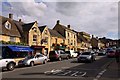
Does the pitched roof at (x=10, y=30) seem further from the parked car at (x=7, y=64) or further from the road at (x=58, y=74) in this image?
the road at (x=58, y=74)

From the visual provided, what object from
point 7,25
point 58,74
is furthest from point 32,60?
point 7,25

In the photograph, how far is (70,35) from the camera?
69.7m

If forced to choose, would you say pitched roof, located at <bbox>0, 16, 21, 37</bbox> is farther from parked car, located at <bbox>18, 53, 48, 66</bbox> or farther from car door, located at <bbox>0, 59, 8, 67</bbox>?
car door, located at <bbox>0, 59, 8, 67</bbox>

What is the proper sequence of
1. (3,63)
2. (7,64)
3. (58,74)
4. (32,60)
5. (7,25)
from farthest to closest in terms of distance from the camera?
(7,25)
(32,60)
(7,64)
(3,63)
(58,74)

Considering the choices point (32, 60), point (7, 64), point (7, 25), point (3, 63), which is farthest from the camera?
point (7, 25)

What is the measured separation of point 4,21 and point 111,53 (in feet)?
79.4

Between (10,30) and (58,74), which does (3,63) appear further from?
(10,30)

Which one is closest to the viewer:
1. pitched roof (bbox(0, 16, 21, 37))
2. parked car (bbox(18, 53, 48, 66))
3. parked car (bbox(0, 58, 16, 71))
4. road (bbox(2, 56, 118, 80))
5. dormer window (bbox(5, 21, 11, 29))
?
road (bbox(2, 56, 118, 80))

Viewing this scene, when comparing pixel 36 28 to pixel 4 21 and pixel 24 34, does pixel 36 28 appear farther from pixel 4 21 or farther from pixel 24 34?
pixel 4 21

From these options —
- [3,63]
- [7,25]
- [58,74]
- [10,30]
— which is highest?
[7,25]

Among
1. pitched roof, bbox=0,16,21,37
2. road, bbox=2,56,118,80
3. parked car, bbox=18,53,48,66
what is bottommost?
road, bbox=2,56,118,80

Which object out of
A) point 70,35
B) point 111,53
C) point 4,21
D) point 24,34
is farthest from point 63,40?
point 4,21

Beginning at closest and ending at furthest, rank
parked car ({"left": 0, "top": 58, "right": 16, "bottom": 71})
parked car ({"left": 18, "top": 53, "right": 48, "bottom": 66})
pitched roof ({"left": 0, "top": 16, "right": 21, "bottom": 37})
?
1. parked car ({"left": 0, "top": 58, "right": 16, "bottom": 71})
2. parked car ({"left": 18, "top": 53, "right": 48, "bottom": 66})
3. pitched roof ({"left": 0, "top": 16, "right": 21, "bottom": 37})

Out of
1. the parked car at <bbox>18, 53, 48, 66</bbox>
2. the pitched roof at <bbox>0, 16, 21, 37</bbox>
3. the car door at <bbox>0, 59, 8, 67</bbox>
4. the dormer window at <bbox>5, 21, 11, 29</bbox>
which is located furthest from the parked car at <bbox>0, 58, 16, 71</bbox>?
the dormer window at <bbox>5, 21, 11, 29</bbox>
